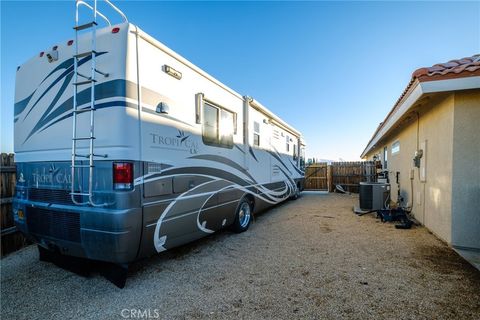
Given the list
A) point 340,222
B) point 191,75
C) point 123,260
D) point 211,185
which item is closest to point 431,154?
point 340,222

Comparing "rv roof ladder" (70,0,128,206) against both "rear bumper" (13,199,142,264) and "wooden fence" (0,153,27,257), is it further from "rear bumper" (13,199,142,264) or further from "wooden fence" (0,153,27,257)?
"wooden fence" (0,153,27,257)

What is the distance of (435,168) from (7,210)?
7.83 meters

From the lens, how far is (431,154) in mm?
4898

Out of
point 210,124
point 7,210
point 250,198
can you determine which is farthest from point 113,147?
point 250,198

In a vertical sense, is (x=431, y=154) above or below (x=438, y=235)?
above

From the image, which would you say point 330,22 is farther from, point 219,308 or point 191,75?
point 219,308

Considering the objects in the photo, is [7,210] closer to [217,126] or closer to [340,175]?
[217,126]

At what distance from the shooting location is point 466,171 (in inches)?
154

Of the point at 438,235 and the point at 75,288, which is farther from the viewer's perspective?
the point at 438,235

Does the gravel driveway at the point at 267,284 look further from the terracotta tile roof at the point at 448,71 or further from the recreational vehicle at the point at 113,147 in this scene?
the terracotta tile roof at the point at 448,71

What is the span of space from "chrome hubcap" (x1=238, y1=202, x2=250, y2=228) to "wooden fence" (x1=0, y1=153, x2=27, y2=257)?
3959mm

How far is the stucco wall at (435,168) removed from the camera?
163 inches

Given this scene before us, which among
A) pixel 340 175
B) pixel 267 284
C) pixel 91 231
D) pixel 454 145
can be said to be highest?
pixel 454 145

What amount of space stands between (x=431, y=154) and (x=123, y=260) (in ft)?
19.0
